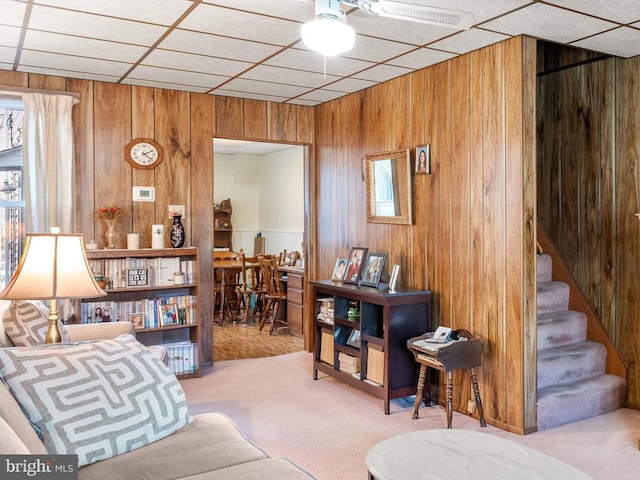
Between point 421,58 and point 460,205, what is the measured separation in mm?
1077

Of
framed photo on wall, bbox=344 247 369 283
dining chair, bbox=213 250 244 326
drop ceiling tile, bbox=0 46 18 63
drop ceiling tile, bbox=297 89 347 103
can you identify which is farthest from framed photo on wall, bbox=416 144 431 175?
dining chair, bbox=213 250 244 326

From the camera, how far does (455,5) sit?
9.59ft

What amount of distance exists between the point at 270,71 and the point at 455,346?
2.46 m

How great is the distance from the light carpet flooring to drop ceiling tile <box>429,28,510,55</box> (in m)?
2.49

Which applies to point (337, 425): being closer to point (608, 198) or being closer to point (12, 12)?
point (608, 198)

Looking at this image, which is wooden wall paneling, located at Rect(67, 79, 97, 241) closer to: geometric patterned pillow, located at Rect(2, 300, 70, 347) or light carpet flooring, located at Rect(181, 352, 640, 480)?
light carpet flooring, located at Rect(181, 352, 640, 480)

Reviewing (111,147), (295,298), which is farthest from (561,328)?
(111,147)

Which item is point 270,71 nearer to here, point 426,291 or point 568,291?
point 426,291

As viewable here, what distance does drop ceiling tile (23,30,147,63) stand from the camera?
11.6ft

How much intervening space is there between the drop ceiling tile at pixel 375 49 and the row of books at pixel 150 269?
2270mm

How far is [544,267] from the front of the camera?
14.9 ft

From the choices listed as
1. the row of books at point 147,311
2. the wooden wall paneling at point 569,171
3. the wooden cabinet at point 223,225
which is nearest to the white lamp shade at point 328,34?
the wooden wall paneling at point 569,171

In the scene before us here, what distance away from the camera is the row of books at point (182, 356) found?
15.6 ft

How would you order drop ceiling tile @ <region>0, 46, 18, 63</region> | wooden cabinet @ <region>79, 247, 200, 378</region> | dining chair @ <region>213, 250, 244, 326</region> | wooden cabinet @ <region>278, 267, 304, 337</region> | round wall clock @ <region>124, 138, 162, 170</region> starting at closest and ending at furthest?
drop ceiling tile @ <region>0, 46, 18, 63</region>, wooden cabinet @ <region>79, 247, 200, 378</region>, round wall clock @ <region>124, 138, 162, 170</region>, wooden cabinet @ <region>278, 267, 304, 337</region>, dining chair @ <region>213, 250, 244, 326</region>
